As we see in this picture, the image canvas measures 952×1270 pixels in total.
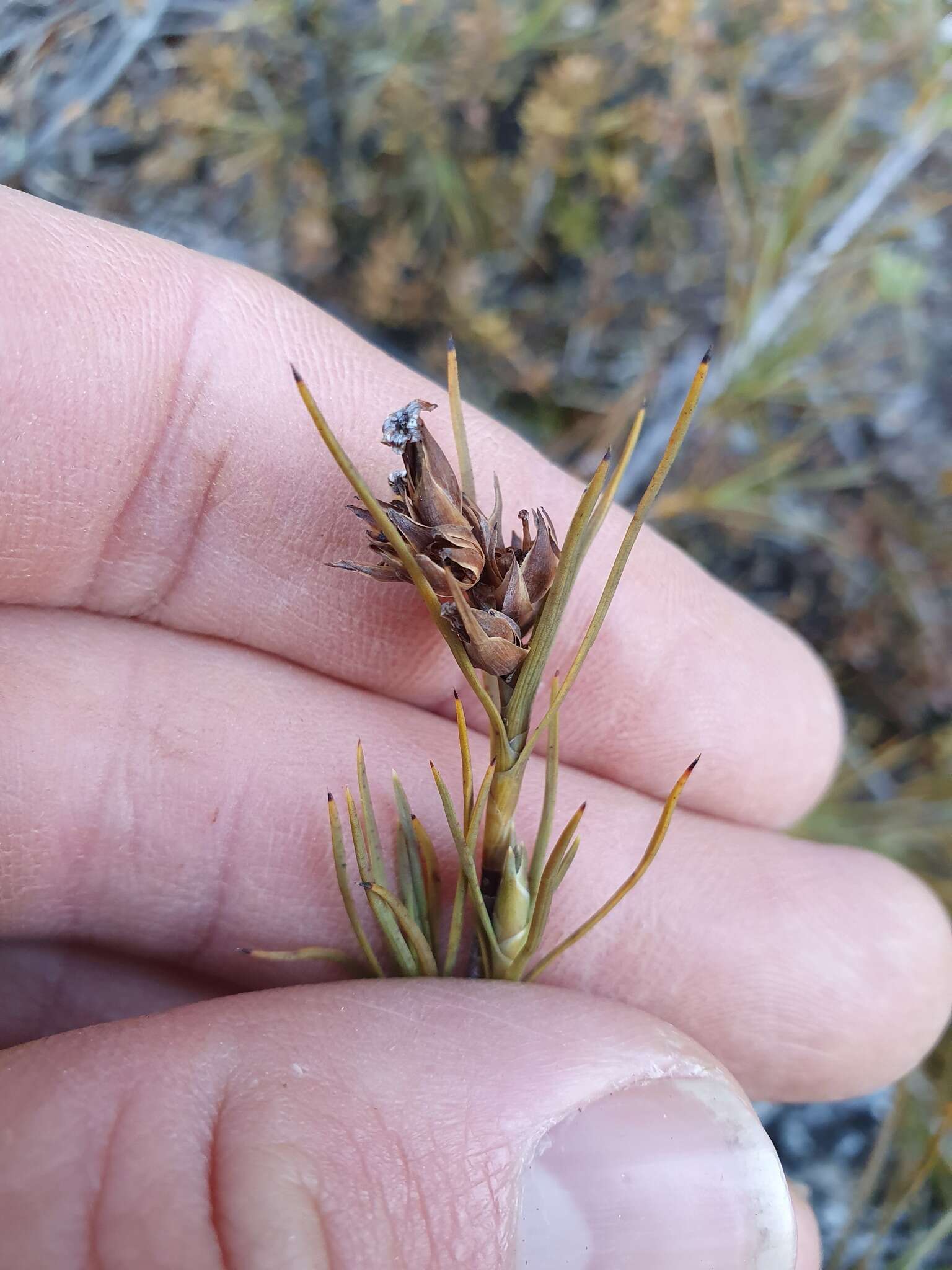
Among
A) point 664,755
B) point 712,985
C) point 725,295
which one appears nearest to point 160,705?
point 664,755

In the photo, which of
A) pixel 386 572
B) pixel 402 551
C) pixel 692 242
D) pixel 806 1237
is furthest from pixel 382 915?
pixel 692 242

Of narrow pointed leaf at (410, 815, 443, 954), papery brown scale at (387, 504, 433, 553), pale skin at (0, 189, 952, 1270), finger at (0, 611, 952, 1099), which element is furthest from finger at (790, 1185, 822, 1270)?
papery brown scale at (387, 504, 433, 553)

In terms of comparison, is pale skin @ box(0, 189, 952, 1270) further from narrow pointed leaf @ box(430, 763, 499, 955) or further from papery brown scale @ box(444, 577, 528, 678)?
papery brown scale @ box(444, 577, 528, 678)

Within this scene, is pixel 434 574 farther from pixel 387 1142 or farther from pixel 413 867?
pixel 387 1142

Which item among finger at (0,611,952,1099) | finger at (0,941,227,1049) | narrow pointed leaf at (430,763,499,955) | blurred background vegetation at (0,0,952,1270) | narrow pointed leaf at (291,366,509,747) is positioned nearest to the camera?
narrow pointed leaf at (291,366,509,747)

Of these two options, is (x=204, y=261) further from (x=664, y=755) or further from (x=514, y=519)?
(x=664, y=755)

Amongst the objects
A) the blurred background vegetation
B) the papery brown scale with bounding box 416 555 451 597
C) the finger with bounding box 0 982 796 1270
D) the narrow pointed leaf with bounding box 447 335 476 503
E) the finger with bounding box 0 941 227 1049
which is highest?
the blurred background vegetation
